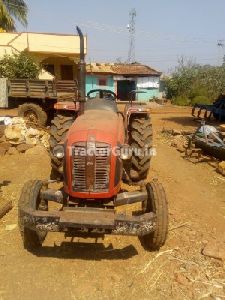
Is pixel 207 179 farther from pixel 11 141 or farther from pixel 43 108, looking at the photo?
pixel 43 108

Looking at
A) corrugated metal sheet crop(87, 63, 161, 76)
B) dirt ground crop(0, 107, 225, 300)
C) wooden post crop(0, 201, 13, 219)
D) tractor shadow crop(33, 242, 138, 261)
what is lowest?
tractor shadow crop(33, 242, 138, 261)

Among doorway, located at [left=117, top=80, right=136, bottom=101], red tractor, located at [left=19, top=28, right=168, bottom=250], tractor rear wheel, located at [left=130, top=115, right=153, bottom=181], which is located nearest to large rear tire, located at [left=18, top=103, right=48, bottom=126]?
tractor rear wheel, located at [left=130, top=115, right=153, bottom=181]

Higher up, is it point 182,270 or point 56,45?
point 56,45

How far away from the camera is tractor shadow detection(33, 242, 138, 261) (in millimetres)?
4906

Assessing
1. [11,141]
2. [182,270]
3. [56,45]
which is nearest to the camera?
[182,270]

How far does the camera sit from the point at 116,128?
541cm


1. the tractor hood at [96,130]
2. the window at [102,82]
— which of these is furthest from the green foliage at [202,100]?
the tractor hood at [96,130]

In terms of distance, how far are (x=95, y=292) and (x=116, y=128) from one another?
236 centimetres

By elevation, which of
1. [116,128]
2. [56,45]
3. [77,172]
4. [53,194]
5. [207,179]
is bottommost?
[207,179]

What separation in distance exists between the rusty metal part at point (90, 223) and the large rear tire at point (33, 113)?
9568 millimetres

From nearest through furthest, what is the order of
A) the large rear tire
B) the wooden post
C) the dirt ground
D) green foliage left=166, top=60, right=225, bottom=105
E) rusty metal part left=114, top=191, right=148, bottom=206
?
the dirt ground, rusty metal part left=114, top=191, right=148, bottom=206, the wooden post, the large rear tire, green foliage left=166, top=60, right=225, bottom=105

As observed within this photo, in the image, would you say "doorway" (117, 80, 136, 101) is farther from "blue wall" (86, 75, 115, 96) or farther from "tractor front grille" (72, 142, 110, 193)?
"tractor front grille" (72, 142, 110, 193)

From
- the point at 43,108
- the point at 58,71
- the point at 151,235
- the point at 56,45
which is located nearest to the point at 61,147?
the point at 151,235

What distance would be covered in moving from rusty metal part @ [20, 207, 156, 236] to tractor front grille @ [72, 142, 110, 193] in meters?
0.49
